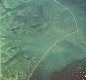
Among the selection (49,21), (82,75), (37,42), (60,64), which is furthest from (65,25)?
(82,75)

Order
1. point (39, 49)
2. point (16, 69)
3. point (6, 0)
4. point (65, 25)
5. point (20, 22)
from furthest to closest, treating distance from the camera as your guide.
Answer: point (6, 0)
point (20, 22)
point (65, 25)
point (39, 49)
point (16, 69)

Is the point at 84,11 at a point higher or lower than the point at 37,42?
higher

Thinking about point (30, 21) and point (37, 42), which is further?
point (30, 21)

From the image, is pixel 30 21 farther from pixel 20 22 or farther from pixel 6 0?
pixel 6 0

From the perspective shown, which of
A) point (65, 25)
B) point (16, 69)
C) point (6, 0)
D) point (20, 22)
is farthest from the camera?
point (6, 0)

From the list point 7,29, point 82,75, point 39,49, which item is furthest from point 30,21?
point 82,75

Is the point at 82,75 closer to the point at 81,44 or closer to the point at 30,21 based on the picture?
the point at 81,44
